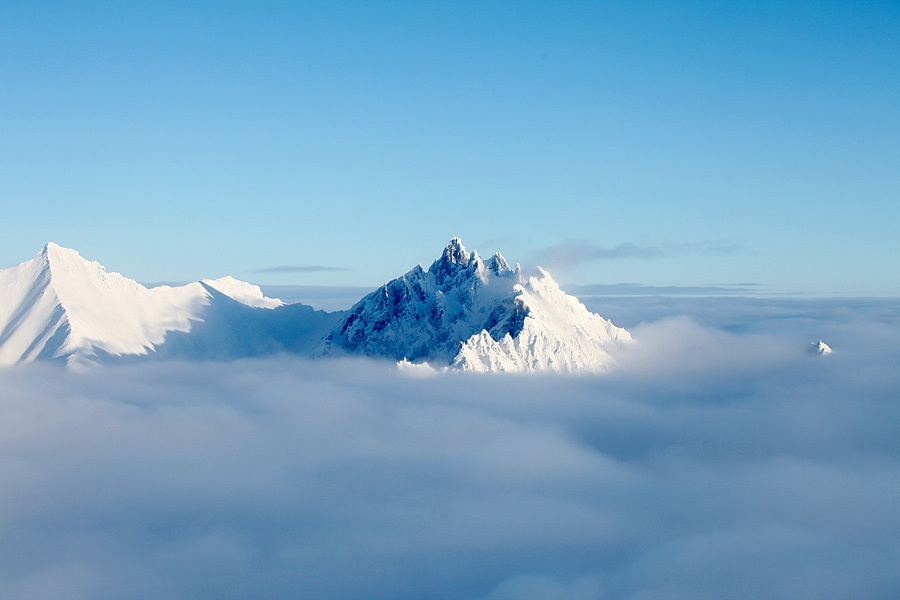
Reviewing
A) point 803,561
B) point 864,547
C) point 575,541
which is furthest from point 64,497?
point 864,547

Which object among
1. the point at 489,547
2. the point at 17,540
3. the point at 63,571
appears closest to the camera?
the point at 63,571

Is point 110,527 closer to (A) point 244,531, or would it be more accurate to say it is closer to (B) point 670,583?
(A) point 244,531

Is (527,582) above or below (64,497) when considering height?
below

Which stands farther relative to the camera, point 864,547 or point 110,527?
point 110,527

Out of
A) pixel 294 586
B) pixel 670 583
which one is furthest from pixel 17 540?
pixel 670 583

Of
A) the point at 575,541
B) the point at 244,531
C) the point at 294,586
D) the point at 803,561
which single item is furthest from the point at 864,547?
the point at 244,531

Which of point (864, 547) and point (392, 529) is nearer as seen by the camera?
point (864, 547)

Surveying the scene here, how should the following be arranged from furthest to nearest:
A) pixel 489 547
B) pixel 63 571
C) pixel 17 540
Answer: pixel 489 547 → pixel 17 540 → pixel 63 571

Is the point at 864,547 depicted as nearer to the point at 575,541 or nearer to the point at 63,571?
the point at 575,541
